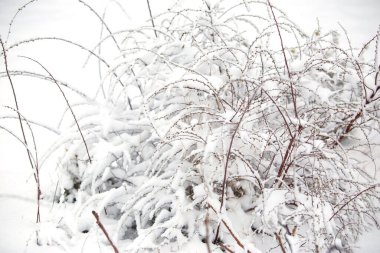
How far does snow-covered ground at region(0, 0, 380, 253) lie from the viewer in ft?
4.14

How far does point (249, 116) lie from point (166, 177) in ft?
1.15

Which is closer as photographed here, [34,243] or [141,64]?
[34,243]

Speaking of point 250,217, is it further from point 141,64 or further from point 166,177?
point 141,64

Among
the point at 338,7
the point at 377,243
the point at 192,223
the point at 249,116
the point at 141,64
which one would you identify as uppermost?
the point at 338,7

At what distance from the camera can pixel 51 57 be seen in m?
2.67

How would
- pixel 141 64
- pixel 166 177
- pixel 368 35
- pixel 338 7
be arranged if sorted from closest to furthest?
pixel 166 177 → pixel 141 64 → pixel 368 35 → pixel 338 7

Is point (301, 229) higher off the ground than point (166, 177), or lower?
lower

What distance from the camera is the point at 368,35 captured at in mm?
2693

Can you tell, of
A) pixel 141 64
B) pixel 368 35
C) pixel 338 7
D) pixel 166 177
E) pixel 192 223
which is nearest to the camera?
pixel 192 223

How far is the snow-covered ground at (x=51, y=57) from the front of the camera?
126 cm

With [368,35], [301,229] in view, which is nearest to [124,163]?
[301,229]

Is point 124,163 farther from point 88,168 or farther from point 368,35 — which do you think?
point 368,35

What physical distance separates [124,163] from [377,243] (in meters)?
0.89

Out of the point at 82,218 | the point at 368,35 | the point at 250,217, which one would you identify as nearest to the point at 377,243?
the point at 250,217
